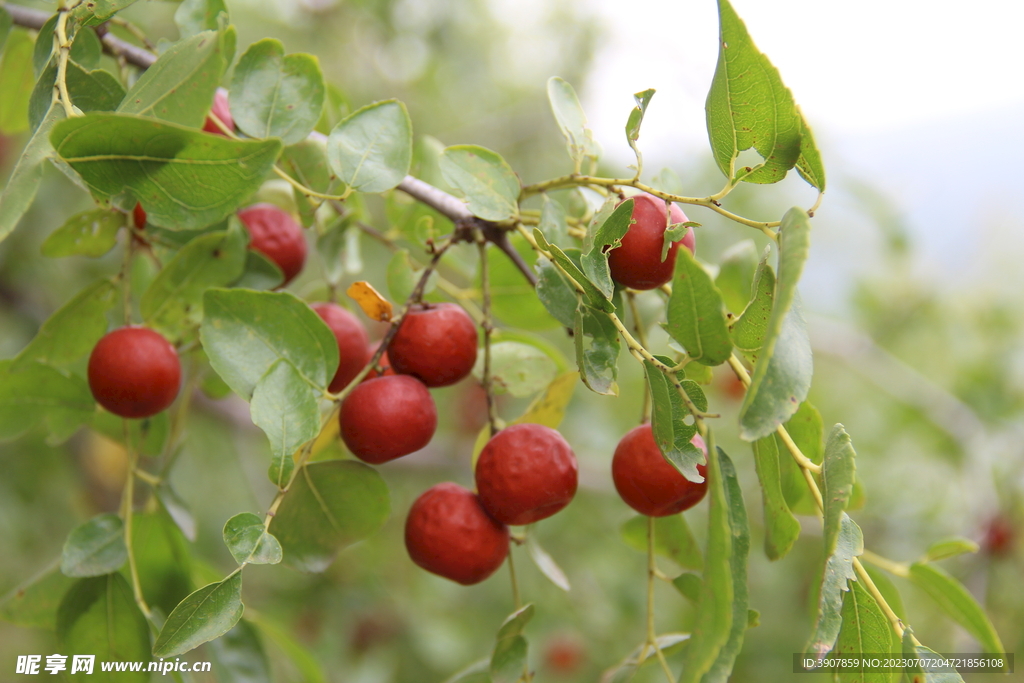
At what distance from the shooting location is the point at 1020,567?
9.04 feet

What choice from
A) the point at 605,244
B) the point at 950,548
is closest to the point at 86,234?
the point at 605,244

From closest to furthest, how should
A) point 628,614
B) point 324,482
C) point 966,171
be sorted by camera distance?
point 324,482 < point 628,614 < point 966,171

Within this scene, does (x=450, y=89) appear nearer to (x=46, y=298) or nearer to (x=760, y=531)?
(x=46, y=298)

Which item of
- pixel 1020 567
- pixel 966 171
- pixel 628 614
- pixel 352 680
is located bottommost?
pixel 352 680

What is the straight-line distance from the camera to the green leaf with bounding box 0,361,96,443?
1079 mm

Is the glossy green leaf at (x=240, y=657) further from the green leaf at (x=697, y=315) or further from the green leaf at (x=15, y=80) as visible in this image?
the green leaf at (x=15, y=80)

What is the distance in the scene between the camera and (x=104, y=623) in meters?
1.04

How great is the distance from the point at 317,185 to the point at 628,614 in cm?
222

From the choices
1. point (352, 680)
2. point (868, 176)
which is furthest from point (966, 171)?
point (352, 680)

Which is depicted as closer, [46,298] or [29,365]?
[29,365]

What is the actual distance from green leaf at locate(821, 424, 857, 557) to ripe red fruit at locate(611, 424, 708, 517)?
160mm

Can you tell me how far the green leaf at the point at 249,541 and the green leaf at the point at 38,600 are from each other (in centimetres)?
55

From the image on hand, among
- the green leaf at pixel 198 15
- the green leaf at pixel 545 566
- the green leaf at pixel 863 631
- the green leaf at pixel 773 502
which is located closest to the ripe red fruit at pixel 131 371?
the green leaf at pixel 198 15

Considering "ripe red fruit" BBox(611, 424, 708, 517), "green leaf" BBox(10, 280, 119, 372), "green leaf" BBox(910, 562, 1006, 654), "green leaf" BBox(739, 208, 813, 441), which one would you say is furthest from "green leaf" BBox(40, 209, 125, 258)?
A: "green leaf" BBox(910, 562, 1006, 654)
